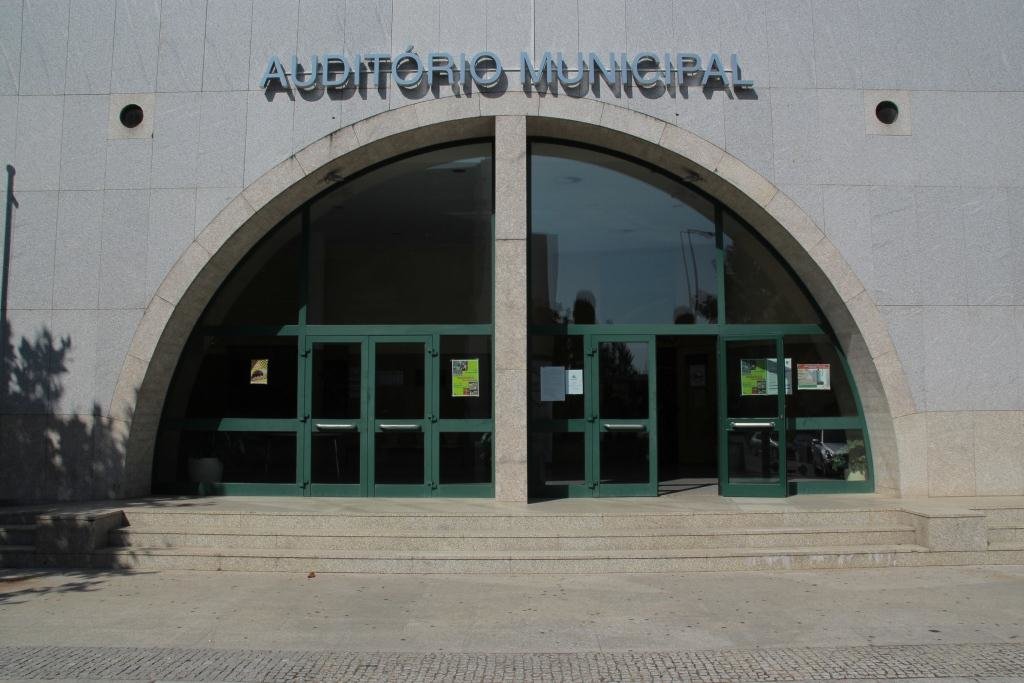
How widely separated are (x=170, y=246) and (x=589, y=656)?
743 cm

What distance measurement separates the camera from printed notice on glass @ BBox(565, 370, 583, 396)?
10330 millimetres

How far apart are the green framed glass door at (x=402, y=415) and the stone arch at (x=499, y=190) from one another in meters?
2.34

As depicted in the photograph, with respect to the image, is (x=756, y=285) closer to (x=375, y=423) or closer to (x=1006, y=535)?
(x=1006, y=535)

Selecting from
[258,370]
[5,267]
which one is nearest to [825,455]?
[258,370]

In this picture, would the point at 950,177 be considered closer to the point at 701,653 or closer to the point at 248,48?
the point at 701,653

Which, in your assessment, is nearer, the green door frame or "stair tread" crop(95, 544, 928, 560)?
"stair tread" crop(95, 544, 928, 560)

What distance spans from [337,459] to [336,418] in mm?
545

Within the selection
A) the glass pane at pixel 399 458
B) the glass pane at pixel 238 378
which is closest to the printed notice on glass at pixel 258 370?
the glass pane at pixel 238 378

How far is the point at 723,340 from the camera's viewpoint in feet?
34.4

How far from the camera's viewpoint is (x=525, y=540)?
826 cm

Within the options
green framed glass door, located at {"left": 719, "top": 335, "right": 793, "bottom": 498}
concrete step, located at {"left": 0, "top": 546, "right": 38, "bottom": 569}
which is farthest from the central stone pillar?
concrete step, located at {"left": 0, "top": 546, "right": 38, "bottom": 569}

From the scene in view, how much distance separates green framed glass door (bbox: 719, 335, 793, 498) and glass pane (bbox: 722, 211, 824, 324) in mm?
496

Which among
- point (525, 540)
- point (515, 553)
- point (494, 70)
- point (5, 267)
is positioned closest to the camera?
point (515, 553)

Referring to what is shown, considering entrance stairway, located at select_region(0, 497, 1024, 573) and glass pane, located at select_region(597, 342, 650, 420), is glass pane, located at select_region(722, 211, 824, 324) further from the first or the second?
entrance stairway, located at select_region(0, 497, 1024, 573)
